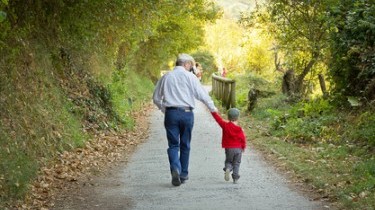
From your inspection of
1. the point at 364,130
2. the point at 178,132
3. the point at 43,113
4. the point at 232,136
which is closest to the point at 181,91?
the point at 178,132

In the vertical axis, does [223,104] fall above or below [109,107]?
below

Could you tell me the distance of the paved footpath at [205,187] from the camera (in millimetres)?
7445

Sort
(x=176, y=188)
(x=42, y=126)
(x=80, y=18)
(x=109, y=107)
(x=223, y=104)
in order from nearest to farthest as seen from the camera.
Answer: (x=176, y=188) < (x=42, y=126) < (x=80, y=18) < (x=109, y=107) < (x=223, y=104)

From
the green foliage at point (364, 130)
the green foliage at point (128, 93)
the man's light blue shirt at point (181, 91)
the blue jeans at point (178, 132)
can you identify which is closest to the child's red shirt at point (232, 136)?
the man's light blue shirt at point (181, 91)

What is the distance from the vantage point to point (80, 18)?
14594mm

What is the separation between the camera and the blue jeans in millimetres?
8586

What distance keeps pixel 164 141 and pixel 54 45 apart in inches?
145

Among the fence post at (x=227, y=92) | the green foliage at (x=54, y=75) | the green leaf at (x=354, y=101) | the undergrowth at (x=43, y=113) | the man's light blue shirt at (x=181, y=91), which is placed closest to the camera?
the undergrowth at (x=43, y=113)

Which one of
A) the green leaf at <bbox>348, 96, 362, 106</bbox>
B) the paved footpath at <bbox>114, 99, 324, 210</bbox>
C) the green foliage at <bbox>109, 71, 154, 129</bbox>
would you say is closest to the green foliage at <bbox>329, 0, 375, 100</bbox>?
the green leaf at <bbox>348, 96, 362, 106</bbox>

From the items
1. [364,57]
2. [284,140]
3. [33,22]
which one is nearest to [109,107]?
[33,22]

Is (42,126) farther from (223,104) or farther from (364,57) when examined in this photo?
(223,104)

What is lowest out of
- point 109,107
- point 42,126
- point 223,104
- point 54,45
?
point 223,104

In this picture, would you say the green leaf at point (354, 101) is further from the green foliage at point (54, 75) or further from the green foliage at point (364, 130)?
the green foliage at point (54, 75)

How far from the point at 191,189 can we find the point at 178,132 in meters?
0.90
